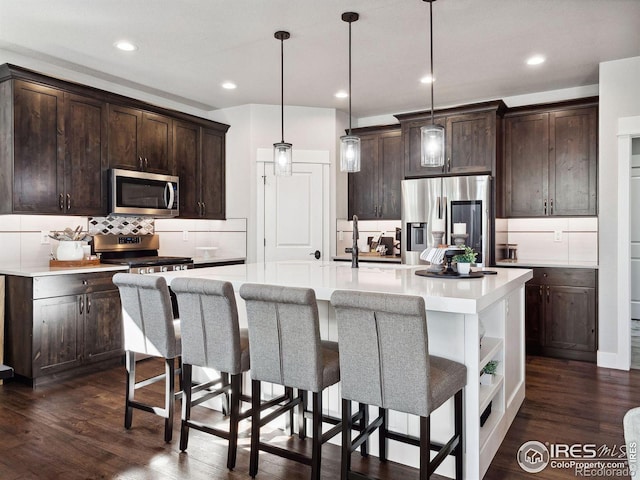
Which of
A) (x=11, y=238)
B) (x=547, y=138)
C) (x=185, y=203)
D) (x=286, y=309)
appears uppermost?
(x=547, y=138)

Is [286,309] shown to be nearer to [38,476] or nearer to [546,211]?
[38,476]

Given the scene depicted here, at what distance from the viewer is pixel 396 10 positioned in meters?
3.14

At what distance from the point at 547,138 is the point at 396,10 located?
2.48 meters

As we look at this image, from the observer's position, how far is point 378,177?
5.77 meters

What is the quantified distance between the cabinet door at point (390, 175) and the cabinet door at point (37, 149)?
3436mm

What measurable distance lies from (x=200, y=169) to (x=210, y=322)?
10.9 ft

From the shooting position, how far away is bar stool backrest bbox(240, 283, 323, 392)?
204cm

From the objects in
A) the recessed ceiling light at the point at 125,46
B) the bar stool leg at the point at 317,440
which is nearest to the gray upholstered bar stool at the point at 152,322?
the bar stool leg at the point at 317,440

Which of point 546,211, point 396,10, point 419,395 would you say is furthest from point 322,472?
point 546,211

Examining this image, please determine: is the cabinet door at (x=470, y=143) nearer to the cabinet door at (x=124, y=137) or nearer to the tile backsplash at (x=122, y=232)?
the tile backsplash at (x=122, y=232)

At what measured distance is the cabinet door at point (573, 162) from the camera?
179 inches

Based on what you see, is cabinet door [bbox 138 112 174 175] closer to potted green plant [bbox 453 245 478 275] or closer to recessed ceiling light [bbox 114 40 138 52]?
recessed ceiling light [bbox 114 40 138 52]

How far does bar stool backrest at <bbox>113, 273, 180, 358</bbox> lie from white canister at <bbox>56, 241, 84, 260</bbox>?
1.71m

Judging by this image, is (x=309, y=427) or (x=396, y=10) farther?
(x=396, y=10)
